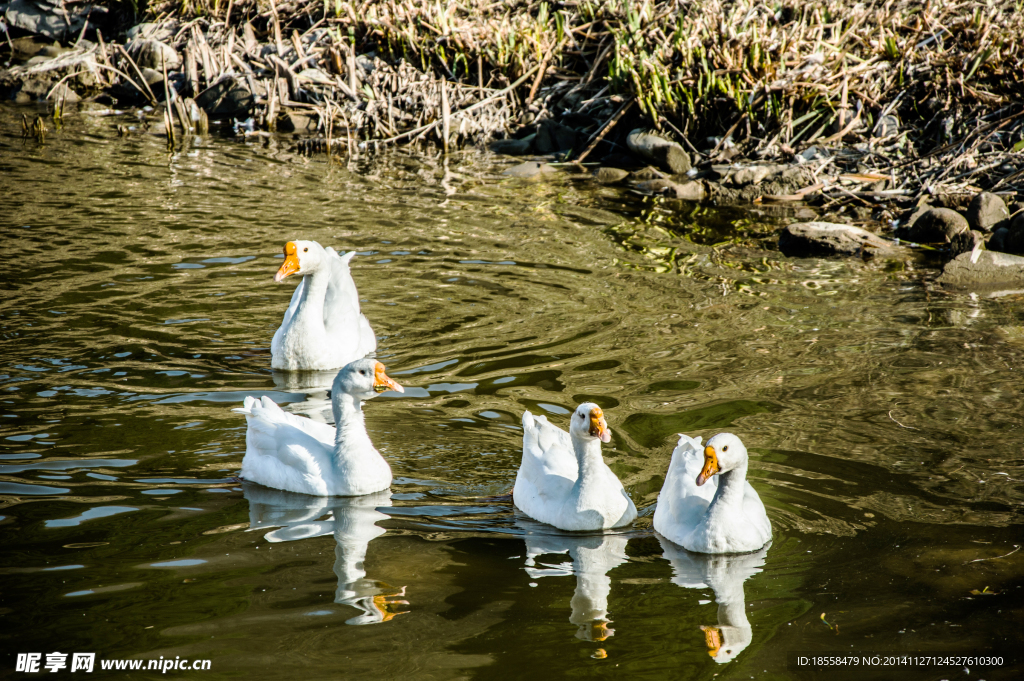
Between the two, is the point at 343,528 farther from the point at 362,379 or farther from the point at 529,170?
the point at 529,170

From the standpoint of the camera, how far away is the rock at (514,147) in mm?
16047

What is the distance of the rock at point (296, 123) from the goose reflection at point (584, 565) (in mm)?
13387

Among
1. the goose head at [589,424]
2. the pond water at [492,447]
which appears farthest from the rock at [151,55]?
the goose head at [589,424]

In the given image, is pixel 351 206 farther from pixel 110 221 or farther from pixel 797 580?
pixel 797 580

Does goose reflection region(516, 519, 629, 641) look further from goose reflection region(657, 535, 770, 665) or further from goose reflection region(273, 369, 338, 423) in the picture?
goose reflection region(273, 369, 338, 423)

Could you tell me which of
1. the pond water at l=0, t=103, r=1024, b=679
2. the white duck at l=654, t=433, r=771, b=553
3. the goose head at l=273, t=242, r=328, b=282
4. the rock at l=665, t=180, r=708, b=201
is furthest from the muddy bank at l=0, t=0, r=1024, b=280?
the white duck at l=654, t=433, r=771, b=553

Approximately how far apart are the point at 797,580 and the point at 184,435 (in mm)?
3914

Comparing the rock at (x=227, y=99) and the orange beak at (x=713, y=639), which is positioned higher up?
the rock at (x=227, y=99)

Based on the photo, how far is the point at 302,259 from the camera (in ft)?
25.1

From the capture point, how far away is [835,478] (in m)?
5.71

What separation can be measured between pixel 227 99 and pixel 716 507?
593 inches

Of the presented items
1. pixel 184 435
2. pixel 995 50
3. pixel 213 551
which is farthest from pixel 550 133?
pixel 213 551

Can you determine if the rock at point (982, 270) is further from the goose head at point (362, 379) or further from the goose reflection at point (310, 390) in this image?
the goose head at point (362, 379)

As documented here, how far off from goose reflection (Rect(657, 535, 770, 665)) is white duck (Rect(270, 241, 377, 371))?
3.43 metres
